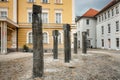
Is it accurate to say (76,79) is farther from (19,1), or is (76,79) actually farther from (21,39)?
(19,1)

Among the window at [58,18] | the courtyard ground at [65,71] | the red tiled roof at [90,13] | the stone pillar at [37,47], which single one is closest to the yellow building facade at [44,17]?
the window at [58,18]

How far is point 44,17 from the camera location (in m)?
24.7

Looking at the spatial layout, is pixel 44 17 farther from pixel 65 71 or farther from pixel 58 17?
pixel 65 71

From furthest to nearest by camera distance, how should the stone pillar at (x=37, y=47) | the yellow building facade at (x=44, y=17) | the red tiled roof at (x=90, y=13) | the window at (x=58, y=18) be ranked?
the red tiled roof at (x=90, y=13)
the window at (x=58, y=18)
the yellow building facade at (x=44, y=17)
the stone pillar at (x=37, y=47)

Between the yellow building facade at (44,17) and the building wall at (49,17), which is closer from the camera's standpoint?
the yellow building facade at (44,17)

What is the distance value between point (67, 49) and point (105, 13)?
2675 cm

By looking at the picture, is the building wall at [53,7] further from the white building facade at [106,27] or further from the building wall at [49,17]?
the white building facade at [106,27]

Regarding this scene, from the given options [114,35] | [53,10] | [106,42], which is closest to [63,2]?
[53,10]

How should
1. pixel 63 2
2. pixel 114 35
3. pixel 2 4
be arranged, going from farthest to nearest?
pixel 114 35 < pixel 63 2 < pixel 2 4

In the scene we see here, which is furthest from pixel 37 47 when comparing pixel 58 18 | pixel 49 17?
pixel 58 18

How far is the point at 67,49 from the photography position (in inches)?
A: 436

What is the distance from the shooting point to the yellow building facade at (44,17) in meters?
23.6

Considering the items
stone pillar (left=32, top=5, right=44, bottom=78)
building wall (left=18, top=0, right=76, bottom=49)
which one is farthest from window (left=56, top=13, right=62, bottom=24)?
stone pillar (left=32, top=5, right=44, bottom=78)

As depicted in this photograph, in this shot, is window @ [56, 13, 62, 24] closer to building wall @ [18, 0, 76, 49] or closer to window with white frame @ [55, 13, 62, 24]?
window with white frame @ [55, 13, 62, 24]
